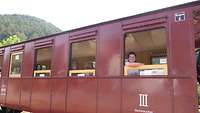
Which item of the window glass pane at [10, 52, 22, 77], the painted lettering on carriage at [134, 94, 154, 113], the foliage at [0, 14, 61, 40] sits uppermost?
the foliage at [0, 14, 61, 40]

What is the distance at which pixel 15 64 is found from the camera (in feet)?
27.4

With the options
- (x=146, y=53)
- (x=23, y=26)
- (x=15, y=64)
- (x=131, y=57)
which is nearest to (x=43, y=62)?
(x=15, y=64)

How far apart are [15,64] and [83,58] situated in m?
3.56

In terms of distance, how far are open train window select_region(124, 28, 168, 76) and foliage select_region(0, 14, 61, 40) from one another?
59.8 meters

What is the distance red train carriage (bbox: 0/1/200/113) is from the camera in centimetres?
408

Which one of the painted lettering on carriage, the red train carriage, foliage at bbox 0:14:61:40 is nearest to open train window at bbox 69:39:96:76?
the red train carriage

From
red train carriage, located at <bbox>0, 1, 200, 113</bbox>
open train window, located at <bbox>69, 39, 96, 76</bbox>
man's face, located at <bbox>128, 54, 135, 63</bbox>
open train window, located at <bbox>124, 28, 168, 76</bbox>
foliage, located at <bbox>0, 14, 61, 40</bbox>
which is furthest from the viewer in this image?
foliage, located at <bbox>0, 14, 61, 40</bbox>

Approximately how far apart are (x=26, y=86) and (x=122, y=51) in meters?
3.72

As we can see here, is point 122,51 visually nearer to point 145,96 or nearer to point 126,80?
point 126,80

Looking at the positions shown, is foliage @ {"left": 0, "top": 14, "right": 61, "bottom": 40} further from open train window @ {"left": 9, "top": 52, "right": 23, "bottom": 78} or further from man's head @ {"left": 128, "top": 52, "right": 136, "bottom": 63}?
man's head @ {"left": 128, "top": 52, "right": 136, "bottom": 63}

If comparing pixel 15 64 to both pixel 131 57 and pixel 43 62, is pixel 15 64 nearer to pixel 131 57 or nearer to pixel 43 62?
pixel 43 62

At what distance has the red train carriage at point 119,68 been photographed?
4082mm

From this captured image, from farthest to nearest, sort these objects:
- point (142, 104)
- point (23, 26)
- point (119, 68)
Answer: point (23, 26)
point (119, 68)
point (142, 104)

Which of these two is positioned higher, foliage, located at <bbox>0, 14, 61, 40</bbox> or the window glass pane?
foliage, located at <bbox>0, 14, 61, 40</bbox>
